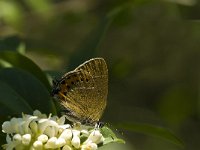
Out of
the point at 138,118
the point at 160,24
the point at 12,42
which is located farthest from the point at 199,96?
the point at 12,42

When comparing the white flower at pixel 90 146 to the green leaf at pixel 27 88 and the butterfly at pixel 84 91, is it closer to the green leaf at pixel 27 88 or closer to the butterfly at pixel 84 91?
the butterfly at pixel 84 91

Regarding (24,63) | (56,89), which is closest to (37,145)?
(56,89)

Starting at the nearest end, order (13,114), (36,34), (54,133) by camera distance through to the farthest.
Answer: (54,133) → (13,114) → (36,34)

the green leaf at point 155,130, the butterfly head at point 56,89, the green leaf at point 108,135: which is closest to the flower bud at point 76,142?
the green leaf at point 108,135

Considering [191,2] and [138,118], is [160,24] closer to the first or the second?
[191,2]

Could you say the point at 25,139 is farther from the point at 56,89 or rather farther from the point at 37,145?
the point at 56,89
